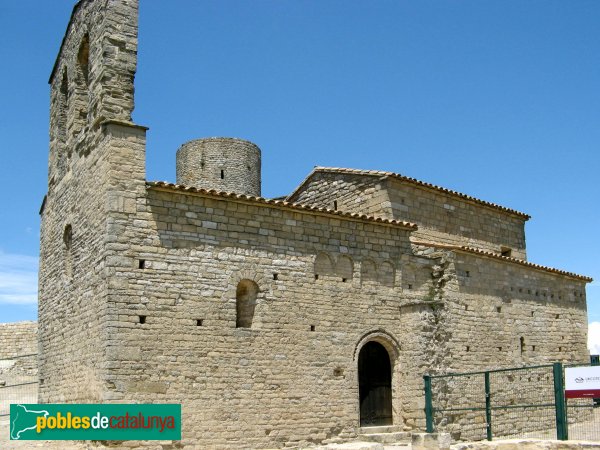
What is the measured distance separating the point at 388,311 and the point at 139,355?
19.4 ft

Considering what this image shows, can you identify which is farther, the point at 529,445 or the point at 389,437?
the point at 389,437

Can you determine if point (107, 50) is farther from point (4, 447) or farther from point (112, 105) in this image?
point (4, 447)

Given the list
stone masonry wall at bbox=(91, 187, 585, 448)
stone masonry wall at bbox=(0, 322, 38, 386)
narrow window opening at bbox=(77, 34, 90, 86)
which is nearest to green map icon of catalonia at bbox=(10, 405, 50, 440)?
stone masonry wall at bbox=(91, 187, 585, 448)

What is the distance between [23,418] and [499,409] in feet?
34.1

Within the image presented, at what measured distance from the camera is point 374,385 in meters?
15.4

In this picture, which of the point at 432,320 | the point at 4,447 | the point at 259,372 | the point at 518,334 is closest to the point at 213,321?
the point at 259,372

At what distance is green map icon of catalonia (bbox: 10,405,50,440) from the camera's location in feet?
38.7

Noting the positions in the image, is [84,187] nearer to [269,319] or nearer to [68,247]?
[68,247]

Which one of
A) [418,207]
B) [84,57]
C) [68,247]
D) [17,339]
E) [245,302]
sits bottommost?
[17,339]

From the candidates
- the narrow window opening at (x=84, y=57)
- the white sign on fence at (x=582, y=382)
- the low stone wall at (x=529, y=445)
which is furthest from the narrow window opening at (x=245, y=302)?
the white sign on fence at (x=582, y=382)

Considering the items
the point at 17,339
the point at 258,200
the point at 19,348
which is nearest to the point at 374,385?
the point at 258,200

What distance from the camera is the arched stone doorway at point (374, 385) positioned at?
49.9 feet

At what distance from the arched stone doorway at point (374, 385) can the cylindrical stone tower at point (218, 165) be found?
1176 cm

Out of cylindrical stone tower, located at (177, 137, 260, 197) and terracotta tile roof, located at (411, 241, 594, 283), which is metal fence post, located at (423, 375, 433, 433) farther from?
cylindrical stone tower, located at (177, 137, 260, 197)
